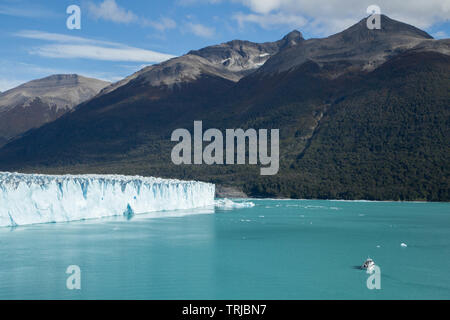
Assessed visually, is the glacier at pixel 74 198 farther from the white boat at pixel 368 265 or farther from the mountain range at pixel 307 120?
the mountain range at pixel 307 120

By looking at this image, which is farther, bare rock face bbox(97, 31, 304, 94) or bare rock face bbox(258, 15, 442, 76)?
bare rock face bbox(97, 31, 304, 94)

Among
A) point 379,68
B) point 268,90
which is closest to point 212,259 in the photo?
point 379,68

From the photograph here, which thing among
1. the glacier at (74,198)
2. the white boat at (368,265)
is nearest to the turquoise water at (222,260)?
the white boat at (368,265)

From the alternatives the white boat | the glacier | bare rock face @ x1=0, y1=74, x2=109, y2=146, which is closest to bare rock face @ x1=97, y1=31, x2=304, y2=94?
bare rock face @ x1=0, y1=74, x2=109, y2=146

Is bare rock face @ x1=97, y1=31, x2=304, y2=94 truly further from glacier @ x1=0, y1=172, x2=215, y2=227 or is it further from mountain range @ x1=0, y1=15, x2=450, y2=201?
glacier @ x1=0, y1=172, x2=215, y2=227
